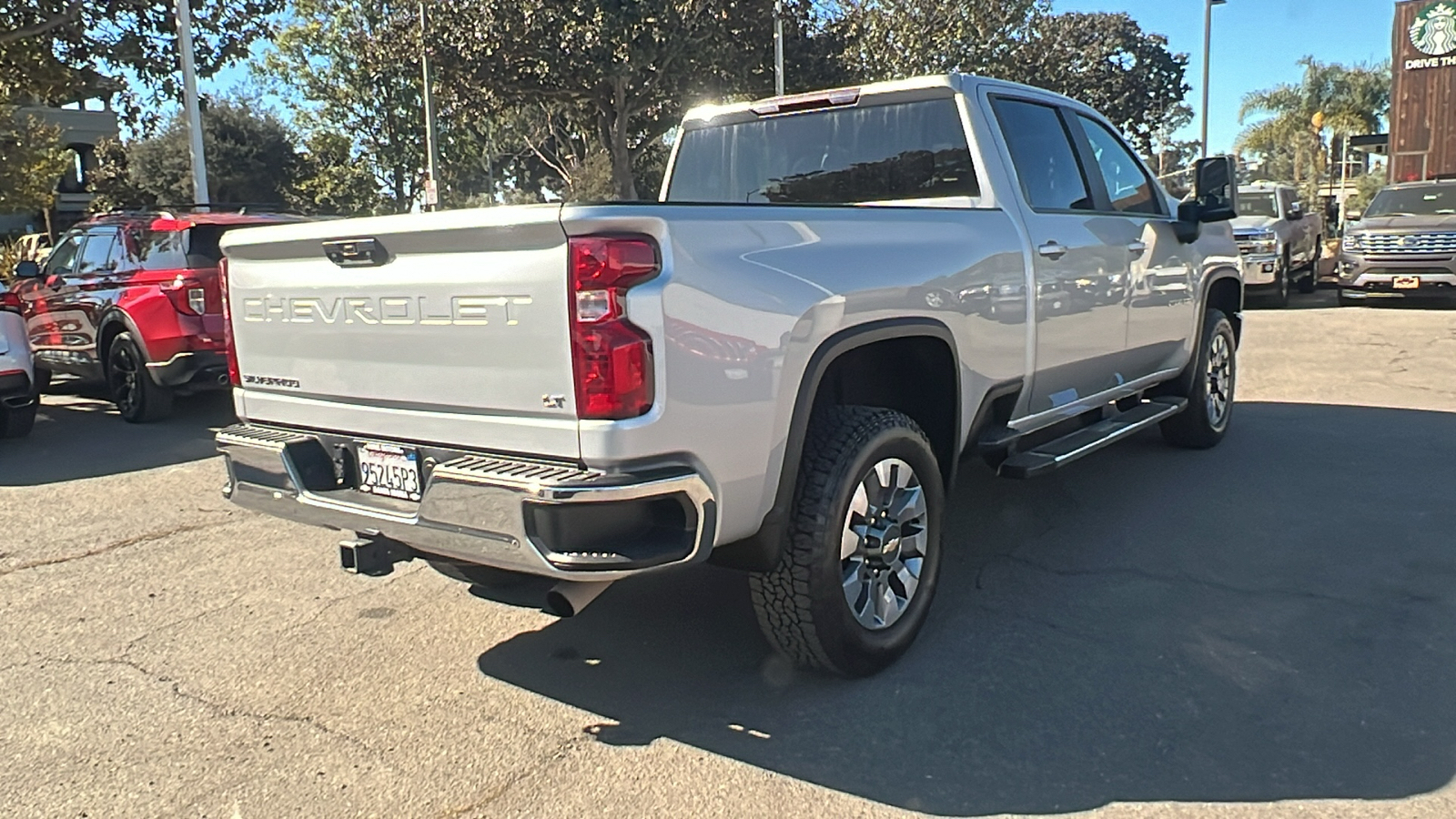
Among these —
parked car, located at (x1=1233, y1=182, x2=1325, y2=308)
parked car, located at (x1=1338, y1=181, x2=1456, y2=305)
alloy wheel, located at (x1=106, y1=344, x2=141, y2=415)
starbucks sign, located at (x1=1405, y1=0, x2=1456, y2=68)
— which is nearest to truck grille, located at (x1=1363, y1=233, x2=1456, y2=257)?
parked car, located at (x1=1338, y1=181, x2=1456, y2=305)

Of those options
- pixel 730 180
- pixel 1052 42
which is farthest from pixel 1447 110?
pixel 730 180

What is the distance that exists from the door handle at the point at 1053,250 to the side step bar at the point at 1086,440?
792 millimetres

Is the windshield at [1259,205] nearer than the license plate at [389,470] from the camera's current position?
No

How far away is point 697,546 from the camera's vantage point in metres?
2.88

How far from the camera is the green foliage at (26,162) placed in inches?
664

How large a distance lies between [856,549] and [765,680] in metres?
0.53

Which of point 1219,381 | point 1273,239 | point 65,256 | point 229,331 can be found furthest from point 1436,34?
point 229,331

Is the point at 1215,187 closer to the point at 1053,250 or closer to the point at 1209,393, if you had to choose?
the point at 1209,393

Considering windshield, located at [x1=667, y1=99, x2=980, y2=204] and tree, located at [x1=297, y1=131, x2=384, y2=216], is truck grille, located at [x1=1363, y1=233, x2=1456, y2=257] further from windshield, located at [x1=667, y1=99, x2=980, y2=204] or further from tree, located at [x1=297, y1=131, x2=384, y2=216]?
tree, located at [x1=297, y1=131, x2=384, y2=216]

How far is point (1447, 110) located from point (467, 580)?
92.9 feet

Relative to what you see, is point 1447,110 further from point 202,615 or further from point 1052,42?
point 202,615

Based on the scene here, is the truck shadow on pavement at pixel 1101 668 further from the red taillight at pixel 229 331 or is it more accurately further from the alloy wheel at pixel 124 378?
the alloy wheel at pixel 124 378

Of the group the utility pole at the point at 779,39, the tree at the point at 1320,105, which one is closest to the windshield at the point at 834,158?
the utility pole at the point at 779,39

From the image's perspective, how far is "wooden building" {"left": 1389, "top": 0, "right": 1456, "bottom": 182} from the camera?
82.5 ft
